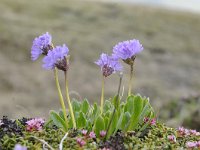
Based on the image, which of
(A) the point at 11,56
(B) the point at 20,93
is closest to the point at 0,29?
(A) the point at 11,56

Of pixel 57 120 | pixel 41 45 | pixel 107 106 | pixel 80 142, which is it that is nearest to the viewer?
pixel 80 142

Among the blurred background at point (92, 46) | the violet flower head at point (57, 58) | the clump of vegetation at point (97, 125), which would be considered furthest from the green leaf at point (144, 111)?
the blurred background at point (92, 46)

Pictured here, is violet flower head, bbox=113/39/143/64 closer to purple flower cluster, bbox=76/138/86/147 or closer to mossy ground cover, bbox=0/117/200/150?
mossy ground cover, bbox=0/117/200/150

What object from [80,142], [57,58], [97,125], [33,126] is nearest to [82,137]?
[80,142]

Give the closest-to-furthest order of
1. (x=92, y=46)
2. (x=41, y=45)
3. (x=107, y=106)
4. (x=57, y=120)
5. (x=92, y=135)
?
(x=92, y=135) < (x=41, y=45) < (x=57, y=120) < (x=107, y=106) < (x=92, y=46)

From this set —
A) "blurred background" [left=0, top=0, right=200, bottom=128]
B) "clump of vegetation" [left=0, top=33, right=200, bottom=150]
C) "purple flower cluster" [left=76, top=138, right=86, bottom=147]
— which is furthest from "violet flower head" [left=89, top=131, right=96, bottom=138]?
"blurred background" [left=0, top=0, right=200, bottom=128]

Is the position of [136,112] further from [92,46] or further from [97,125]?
[92,46]

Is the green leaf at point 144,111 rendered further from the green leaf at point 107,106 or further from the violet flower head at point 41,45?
the violet flower head at point 41,45
